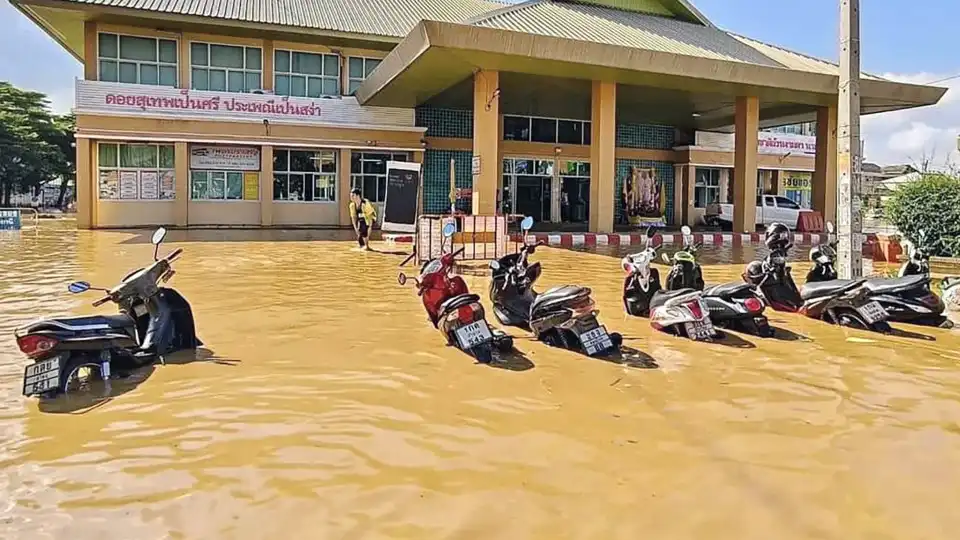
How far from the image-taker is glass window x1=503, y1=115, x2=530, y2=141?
26.1 m

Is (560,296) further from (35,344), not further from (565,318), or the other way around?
(35,344)

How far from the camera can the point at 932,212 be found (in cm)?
1263

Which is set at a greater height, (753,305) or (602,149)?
(602,149)

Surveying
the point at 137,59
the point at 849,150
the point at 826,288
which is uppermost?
the point at 137,59

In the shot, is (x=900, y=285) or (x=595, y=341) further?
(x=900, y=285)

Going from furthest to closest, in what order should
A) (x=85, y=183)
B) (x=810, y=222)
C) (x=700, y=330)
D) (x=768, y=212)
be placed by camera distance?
(x=768, y=212) < (x=810, y=222) < (x=85, y=183) < (x=700, y=330)

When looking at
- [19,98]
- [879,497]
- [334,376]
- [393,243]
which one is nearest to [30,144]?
[19,98]

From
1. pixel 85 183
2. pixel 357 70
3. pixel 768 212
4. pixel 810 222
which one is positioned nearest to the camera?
pixel 85 183

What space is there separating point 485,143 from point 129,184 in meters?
11.6

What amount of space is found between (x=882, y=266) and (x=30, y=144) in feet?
135

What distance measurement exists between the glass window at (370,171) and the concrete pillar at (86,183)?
285 inches

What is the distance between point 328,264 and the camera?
12.6m

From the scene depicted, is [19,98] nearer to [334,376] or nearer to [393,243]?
[393,243]

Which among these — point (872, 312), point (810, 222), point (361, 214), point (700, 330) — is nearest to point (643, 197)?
point (810, 222)
